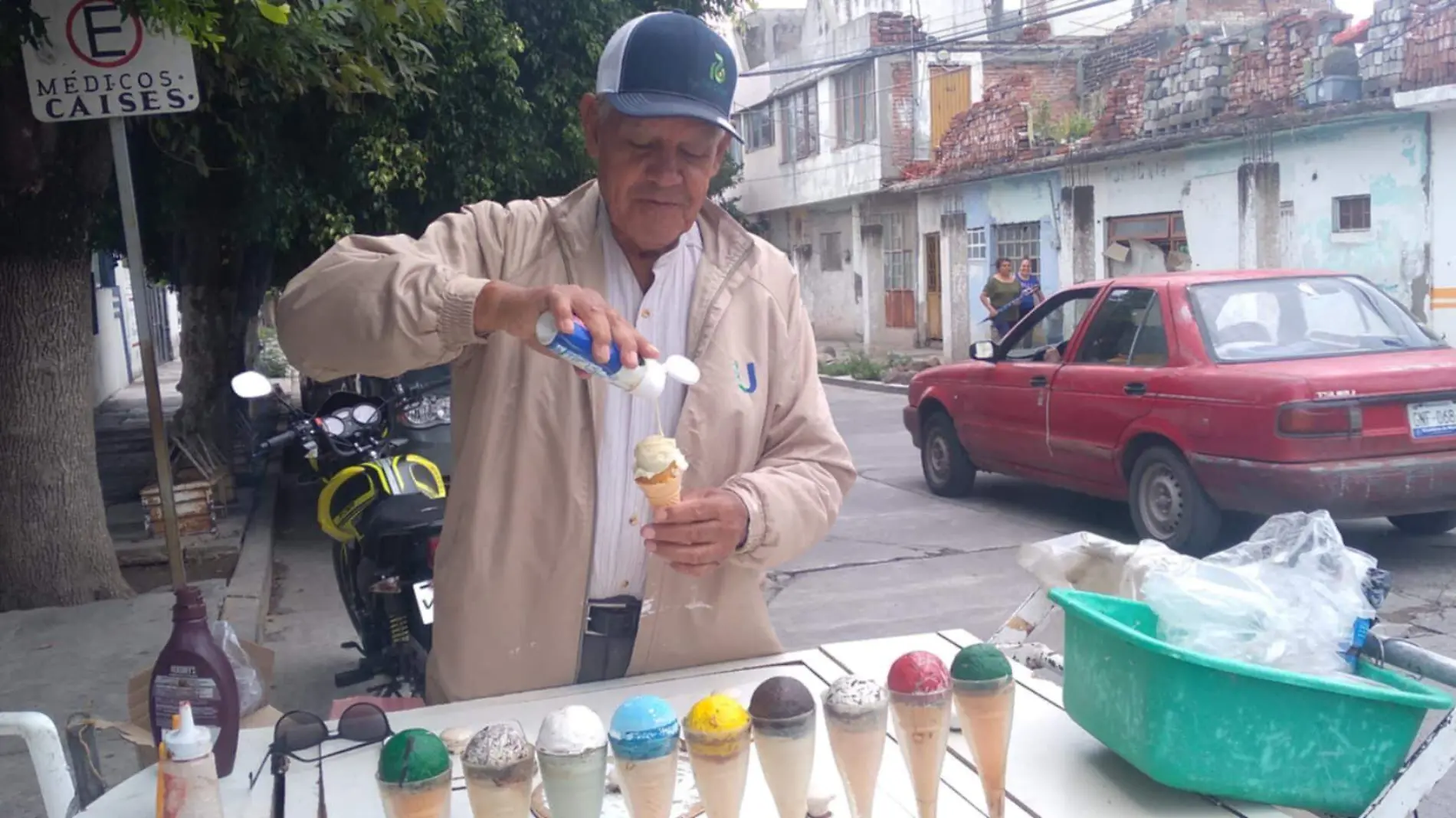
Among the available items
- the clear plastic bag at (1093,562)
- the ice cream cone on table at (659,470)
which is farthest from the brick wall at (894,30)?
the ice cream cone on table at (659,470)

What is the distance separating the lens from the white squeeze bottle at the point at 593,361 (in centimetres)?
171

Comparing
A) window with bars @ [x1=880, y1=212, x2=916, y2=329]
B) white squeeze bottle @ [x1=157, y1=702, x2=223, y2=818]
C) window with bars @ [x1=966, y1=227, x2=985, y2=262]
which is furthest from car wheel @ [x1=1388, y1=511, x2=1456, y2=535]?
window with bars @ [x1=880, y1=212, x2=916, y2=329]

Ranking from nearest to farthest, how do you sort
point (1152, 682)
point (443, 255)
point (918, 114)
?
point (1152, 682) → point (443, 255) → point (918, 114)

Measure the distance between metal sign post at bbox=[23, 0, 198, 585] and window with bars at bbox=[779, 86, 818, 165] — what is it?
2530 cm

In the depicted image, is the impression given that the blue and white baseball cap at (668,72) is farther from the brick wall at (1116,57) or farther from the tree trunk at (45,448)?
the brick wall at (1116,57)

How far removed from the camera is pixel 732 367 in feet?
7.16

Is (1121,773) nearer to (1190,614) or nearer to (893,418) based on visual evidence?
(1190,614)

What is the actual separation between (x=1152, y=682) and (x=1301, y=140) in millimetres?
15072

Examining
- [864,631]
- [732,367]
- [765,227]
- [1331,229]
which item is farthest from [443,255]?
[765,227]

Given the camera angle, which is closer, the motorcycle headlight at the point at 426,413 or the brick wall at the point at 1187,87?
the motorcycle headlight at the point at 426,413

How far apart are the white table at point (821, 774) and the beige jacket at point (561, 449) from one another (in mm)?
74

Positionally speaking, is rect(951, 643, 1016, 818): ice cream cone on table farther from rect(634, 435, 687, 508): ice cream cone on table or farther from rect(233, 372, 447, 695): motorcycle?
rect(233, 372, 447, 695): motorcycle

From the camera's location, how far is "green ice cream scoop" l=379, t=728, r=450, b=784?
1446 millimetres

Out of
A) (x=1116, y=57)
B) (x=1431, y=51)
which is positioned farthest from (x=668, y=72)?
(x=1116, y=57)
